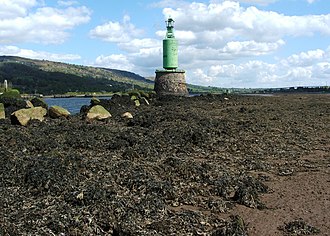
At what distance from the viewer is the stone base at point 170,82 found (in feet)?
177

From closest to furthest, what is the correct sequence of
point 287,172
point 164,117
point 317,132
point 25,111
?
point 287,172 < point 317,132 < point 25,111 < point 164,117

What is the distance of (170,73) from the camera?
2120 inches

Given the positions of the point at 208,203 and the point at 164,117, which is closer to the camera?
the point at 208,203

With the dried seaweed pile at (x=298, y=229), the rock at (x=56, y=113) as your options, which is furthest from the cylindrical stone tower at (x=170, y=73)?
the dried seaweed pile at (x=298, y=229)

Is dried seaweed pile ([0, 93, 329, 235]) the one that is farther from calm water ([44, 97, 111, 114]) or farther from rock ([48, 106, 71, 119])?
calm water ([44, 97, 111, 114])

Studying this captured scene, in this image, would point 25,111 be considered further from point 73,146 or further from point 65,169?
point 65,169

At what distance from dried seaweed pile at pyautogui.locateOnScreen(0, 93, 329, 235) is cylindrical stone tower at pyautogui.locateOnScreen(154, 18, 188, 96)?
3740 cm

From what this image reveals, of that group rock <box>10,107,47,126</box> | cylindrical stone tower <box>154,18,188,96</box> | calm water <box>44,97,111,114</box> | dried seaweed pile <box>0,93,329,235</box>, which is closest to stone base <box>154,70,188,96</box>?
cylindrical stone tower <box>154,18,188,96</box>

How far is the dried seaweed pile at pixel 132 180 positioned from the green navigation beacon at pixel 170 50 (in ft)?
122

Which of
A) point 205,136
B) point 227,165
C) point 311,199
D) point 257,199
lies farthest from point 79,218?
point 205,136

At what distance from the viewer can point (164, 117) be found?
2261 cm

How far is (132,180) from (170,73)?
45325mm

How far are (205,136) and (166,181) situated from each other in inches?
243

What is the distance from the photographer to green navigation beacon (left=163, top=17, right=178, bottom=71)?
52.6 metres
